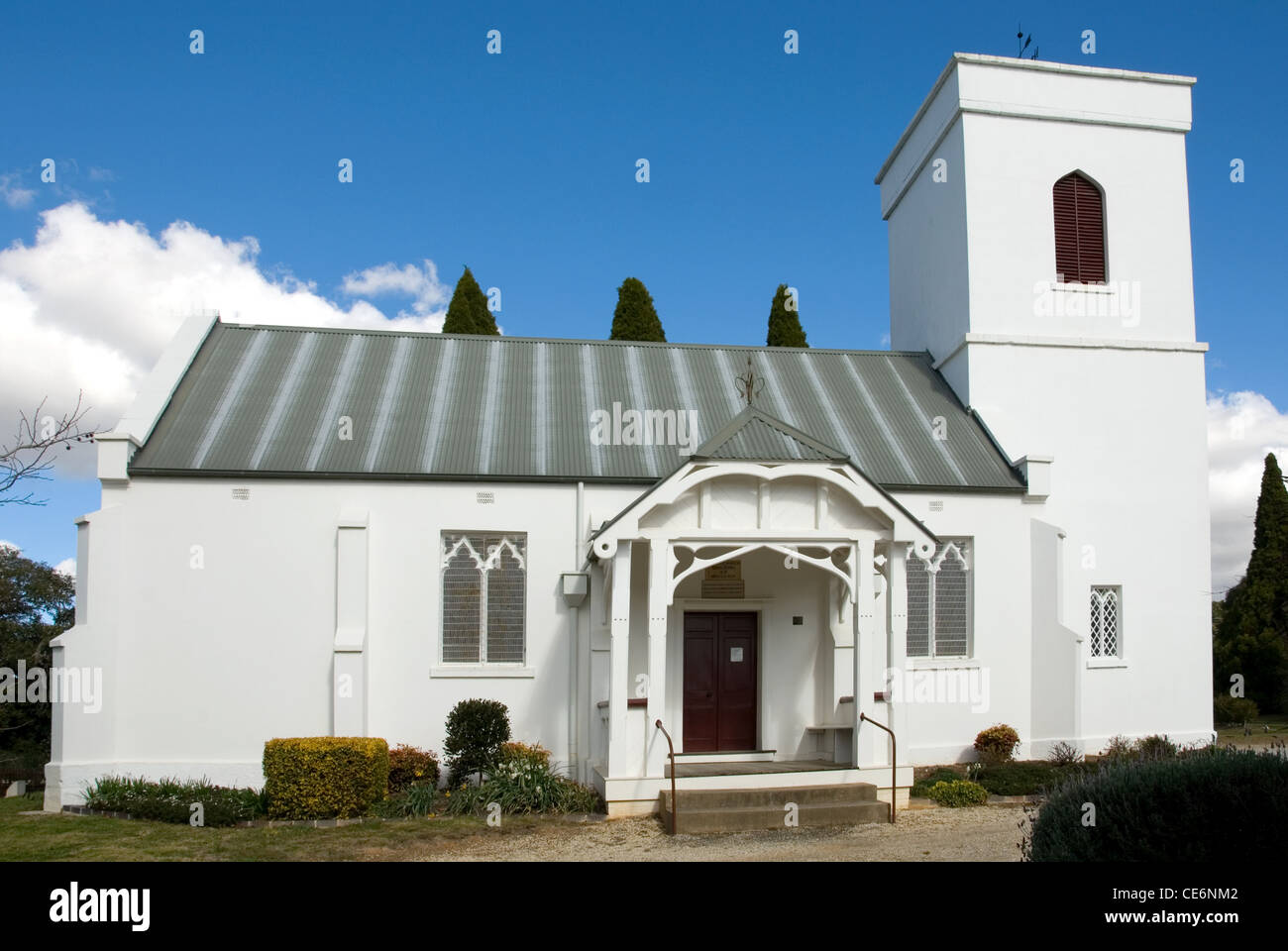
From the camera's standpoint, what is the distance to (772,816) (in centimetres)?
1283

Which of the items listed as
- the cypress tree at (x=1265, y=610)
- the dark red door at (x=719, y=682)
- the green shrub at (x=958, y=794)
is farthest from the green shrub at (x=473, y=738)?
the cypress tree at (x=1265, y=610)

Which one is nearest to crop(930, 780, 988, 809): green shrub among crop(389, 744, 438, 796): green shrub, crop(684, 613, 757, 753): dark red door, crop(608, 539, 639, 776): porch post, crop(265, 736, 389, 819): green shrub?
crop(684, 613, 757, 753): dark red door

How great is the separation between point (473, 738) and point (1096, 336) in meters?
14.4

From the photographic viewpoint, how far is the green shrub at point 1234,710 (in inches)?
1005

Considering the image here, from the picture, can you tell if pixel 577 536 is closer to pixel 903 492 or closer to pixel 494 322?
pixel 903 492

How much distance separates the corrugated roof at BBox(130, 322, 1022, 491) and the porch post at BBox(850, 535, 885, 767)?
2340 mm

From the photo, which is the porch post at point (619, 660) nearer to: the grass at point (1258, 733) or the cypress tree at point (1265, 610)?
the grass at point (1258, 733)

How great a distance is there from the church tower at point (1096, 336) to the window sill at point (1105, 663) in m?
0.03

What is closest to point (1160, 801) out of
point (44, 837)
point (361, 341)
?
point (44, 837)

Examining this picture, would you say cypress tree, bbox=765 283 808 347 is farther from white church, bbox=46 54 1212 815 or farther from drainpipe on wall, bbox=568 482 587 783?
drainpipe on wall, bbox=568 482 587 783

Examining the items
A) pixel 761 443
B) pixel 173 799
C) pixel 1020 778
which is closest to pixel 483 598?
pixel 173 799
